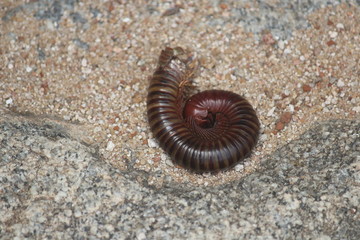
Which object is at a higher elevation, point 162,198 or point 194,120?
point 162,198

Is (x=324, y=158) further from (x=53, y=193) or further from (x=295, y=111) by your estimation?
(x=53, y=193)

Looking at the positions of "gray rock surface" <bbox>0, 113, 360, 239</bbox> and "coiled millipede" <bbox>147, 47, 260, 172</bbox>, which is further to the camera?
"coiled millipede" <bbox>147, 47, 260, 172</bbox>

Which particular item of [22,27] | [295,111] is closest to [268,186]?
[295,111]

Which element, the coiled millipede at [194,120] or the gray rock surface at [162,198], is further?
the coiled millipede at [194,120]
